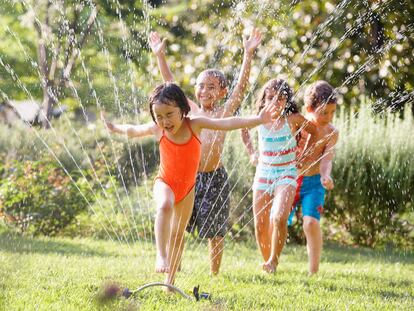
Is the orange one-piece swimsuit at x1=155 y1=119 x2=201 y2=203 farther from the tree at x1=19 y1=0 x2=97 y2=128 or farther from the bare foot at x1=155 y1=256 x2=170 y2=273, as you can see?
the tree at x1=19 y1=0 x2=97 y2=128

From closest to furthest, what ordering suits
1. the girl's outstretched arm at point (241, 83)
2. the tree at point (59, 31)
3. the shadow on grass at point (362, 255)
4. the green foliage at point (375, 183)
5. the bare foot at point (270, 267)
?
the girl's outstretched arm at point (241, 83) → the bare foot at point (270, 267) → the shadow on grass at point (362, 255) → the green foliage at point (375, 183) → the tree at point (59, 31)

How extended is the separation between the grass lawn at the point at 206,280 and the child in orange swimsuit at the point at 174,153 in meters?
0.30

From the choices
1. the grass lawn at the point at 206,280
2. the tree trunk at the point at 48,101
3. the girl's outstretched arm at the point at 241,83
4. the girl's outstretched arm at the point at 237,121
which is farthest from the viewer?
the tree trunk at the point at 48,101

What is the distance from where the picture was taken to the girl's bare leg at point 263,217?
16.2 ft

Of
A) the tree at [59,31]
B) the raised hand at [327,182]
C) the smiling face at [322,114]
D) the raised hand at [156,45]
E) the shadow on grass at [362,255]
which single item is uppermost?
the tree at [59,31]

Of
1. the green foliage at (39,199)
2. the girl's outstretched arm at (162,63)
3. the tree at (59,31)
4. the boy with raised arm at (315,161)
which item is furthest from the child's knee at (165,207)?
the tree at (59,31)

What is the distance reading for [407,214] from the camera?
8188mm

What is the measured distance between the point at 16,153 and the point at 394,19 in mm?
5922

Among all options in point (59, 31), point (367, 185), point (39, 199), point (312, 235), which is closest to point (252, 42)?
point (312, 235)

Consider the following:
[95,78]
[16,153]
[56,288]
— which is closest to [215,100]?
[56,288]

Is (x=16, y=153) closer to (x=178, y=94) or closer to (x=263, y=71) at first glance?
(x=263, y=71)

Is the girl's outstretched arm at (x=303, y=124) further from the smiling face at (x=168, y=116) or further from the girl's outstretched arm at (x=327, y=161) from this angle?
the smiling face at (x=168, y=116)

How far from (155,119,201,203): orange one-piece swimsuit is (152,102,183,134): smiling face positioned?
3.5 inches

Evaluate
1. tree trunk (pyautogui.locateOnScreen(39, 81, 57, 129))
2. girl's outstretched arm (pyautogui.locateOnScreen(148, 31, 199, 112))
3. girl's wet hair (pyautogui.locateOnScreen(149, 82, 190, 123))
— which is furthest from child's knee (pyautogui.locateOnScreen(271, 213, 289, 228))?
tree trunk (pyautogui.locateOnScreen(39, 81, 57, 129))
